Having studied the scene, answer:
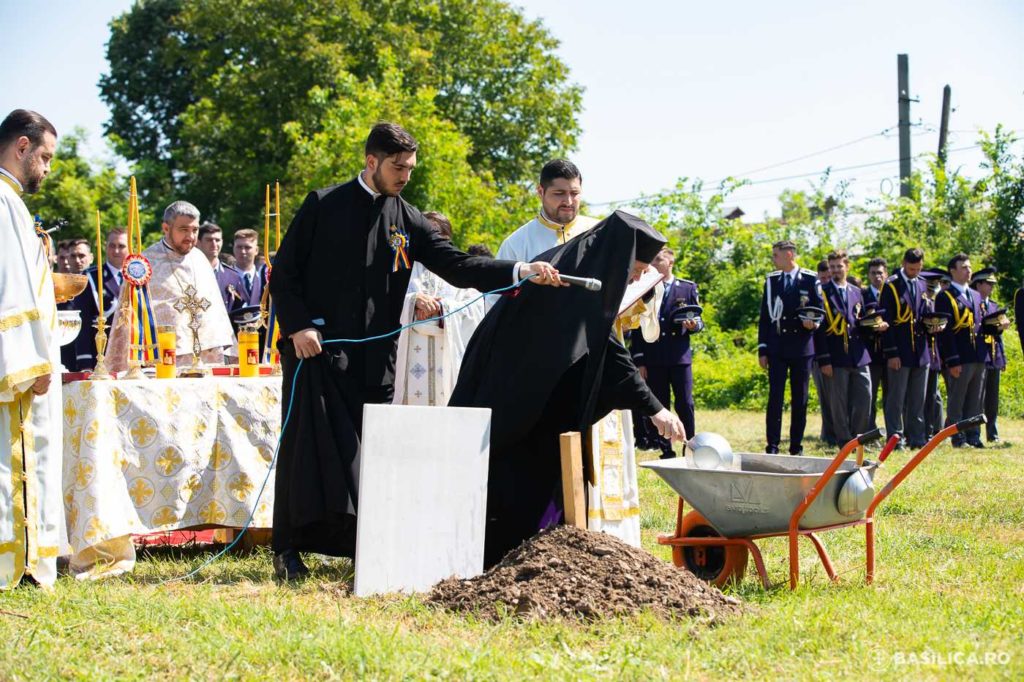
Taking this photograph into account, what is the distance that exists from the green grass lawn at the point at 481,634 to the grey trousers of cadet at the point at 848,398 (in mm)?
7261

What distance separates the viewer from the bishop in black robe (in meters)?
5.52

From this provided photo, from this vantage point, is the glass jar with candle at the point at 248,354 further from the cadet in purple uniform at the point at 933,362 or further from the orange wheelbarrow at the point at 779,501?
the cadet in purple uniform at the point at 933,362

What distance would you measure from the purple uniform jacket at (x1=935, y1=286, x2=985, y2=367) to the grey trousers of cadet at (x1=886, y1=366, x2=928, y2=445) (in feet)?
1.50

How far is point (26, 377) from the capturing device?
16.4 ft

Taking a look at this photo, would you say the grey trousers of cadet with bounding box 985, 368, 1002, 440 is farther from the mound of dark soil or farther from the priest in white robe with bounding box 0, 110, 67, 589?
the priest in white robe with bounding box 0, 110, 67, 589

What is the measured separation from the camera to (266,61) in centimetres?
2972

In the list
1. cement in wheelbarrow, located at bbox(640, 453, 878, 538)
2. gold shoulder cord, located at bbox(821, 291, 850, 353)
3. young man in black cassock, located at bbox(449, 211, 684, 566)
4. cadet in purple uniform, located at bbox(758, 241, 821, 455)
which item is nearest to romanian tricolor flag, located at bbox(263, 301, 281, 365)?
young man in black cassock, located at bbox(449, 211, 684, 566)

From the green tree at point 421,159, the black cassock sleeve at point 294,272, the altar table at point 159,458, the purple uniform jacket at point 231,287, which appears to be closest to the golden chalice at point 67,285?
the altar table at point 159,458

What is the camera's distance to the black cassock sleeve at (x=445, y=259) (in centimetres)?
564

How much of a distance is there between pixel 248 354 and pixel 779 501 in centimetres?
333

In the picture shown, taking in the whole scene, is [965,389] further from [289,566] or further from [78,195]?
[78,195]

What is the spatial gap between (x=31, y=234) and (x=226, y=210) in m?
25.7

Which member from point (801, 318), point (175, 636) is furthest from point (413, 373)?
point (801, 318)

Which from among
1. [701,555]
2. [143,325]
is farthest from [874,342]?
[143,325]
